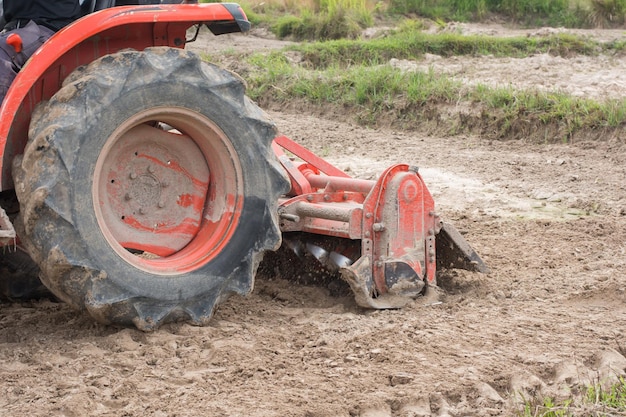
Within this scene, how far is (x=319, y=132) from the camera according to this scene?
8.43 metres

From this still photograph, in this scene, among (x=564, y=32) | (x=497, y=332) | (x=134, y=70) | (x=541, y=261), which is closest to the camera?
(x=134, y=70)

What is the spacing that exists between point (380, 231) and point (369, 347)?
746mm

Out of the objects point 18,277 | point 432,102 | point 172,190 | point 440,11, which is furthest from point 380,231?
point 440,11

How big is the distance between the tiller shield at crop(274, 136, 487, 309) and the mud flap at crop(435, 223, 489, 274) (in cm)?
7

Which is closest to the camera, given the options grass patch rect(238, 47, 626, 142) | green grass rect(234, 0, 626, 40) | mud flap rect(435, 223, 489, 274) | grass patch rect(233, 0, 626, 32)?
mud flap rect(435, 223, 489, 274)

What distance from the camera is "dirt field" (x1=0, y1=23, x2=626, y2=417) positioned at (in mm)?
3238

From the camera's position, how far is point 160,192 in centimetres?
409

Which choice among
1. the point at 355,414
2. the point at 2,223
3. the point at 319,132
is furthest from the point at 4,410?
the point at 319,132

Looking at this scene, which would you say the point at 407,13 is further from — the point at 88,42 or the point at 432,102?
the point at 88,42

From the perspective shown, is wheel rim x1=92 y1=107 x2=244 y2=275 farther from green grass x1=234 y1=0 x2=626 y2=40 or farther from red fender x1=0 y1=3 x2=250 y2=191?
green grass x1=234 y1=0 x2=626 y2=40

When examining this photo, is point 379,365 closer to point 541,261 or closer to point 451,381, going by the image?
point 451,381

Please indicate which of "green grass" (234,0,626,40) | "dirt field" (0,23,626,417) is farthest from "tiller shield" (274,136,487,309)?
"green grass" (234,0,626,40)

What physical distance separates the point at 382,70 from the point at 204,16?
5347mm

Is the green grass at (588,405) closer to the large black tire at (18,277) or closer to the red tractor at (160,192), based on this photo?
the red tractor at (160,192)
